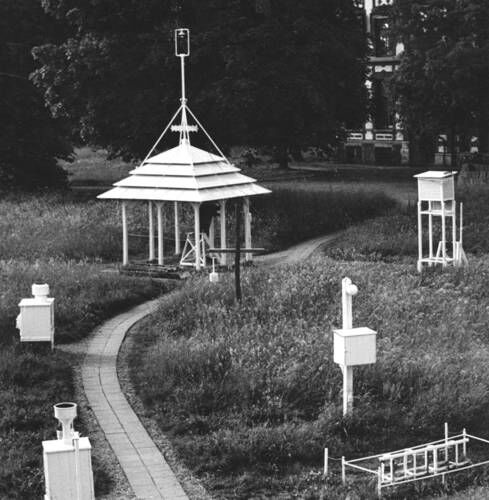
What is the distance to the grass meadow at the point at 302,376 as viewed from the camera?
68.6 ft

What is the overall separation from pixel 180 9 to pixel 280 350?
22.4 meters

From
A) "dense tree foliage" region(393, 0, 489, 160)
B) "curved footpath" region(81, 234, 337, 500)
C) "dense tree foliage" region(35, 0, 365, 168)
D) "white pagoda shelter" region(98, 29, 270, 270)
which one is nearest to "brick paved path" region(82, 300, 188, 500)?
"curved footpath" region(81, 234, 337, 500)

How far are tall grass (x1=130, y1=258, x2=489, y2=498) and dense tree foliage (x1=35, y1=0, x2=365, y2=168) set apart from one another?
14.0 metres

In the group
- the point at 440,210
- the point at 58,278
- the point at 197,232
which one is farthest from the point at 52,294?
the point at 440,210

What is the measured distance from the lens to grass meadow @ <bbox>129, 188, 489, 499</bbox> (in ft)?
68.6

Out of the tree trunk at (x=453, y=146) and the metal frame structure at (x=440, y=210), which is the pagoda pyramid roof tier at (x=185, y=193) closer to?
the metal frame structure at (x=440, y=210)

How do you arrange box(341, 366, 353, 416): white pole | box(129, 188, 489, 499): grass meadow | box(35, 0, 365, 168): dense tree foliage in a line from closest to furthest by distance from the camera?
box(129, 188, 489, 499): grass meadow < box(341, 366, 353, 416): white pole < box(35, 0, 365, 168): dense tree foliage

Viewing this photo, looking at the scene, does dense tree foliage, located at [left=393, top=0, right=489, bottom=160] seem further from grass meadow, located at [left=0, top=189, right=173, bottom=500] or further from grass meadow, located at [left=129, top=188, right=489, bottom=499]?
grass meadow, located at [left=129, top=188, right=489, bottom=499]

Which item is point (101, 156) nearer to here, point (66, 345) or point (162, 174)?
point (162, 174)

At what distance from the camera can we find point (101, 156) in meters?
70.5

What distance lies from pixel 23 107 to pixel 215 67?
9583 mm

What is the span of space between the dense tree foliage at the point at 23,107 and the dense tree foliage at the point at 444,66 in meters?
12.9

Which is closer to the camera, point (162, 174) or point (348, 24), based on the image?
point (162, 174)

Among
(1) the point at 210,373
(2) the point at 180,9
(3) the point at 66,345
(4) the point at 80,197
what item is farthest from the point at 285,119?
(1) the point at 210,373
